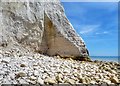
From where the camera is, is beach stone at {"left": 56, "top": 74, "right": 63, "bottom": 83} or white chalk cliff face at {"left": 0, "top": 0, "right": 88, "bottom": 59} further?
white chalk cliff face at {"left": 0, "top": 0, "right": 88, "bottom": 59}

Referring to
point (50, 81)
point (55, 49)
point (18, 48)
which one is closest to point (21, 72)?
point (50, 81)

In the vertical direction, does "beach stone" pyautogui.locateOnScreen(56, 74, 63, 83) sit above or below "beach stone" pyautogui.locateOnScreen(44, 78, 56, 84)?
above

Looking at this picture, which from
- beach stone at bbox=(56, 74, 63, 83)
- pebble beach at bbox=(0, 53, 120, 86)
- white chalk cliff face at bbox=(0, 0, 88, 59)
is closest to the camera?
pebble beach at bbox=(0, 53, 120, 86)

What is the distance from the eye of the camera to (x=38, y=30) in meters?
6.79

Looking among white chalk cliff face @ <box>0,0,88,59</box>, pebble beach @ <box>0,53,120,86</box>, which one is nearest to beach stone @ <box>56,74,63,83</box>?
pebble beach @ <box>0,53,120,86</box>

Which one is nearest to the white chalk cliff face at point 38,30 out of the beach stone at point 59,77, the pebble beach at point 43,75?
the pebble beach at point 43,75

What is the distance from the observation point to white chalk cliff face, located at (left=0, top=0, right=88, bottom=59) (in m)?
6.02

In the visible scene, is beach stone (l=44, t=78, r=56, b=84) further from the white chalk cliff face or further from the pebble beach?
the white chalk cliff face

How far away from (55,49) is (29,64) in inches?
110

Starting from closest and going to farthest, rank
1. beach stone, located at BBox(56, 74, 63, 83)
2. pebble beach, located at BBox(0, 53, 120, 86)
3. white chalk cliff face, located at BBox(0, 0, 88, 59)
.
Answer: pebble beach, located at BBox(0, 53, 120, 86)
beach stone, located at BBox(56, 74, 63, 83)
white chalk cliff face, located at BBox(0, 0, 88, 59)

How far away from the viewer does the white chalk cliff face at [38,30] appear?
19.8 feet

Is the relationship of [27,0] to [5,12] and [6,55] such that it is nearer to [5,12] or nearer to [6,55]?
[5,12]

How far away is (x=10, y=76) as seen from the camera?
12.1 ft

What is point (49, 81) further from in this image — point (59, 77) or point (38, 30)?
point (38, 30)
